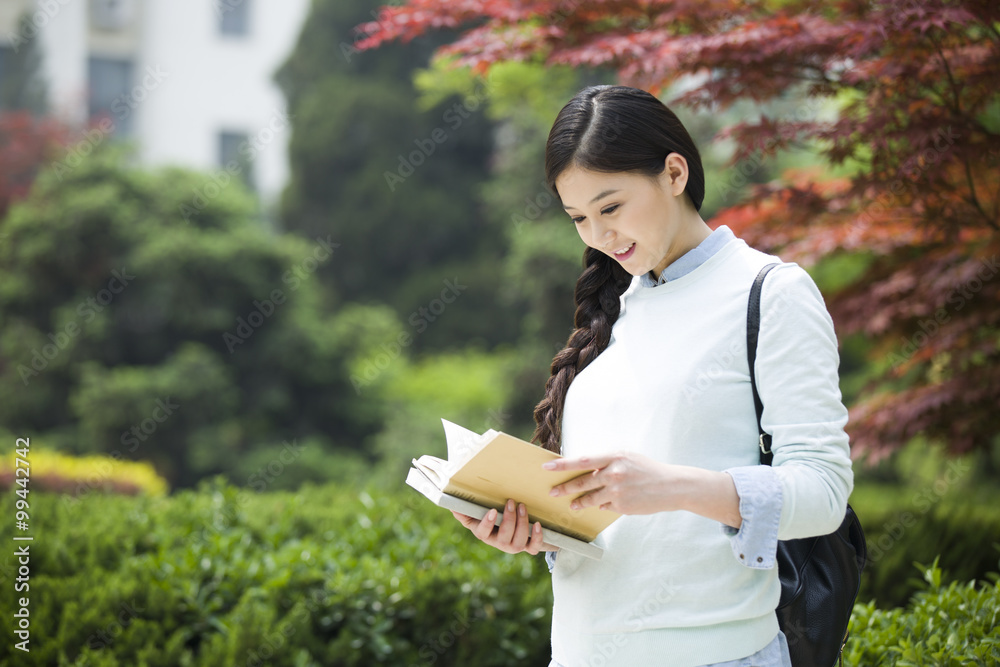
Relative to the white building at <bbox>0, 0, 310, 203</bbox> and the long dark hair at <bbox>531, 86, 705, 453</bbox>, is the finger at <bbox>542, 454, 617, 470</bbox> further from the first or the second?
the white building at <bbox>0, 0, 310, 203</bbox>

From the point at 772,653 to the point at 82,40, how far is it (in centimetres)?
1688

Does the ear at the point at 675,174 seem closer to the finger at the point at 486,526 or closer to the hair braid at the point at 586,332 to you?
the hair braid at the point at 586,332

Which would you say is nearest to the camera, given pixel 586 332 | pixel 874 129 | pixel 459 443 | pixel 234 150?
pixel 459 443

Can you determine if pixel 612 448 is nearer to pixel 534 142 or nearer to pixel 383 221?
pixel 534 142

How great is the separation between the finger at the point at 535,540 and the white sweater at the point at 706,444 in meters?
0.05

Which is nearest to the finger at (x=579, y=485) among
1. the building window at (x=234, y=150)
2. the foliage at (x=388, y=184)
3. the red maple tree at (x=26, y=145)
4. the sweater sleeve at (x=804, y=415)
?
the sweater sleeve at (x=804, y=415)

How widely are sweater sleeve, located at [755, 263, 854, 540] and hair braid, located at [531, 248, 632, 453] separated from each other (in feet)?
1.23

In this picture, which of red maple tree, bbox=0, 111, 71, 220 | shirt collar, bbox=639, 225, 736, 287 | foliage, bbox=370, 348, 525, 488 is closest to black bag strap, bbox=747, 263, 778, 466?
shirt collar, bbox=639, 225, 736, 287

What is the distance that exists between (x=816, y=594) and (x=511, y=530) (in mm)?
459

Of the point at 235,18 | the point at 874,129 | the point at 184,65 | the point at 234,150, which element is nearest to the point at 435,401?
the point at 874,129

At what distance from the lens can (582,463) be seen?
1007mm

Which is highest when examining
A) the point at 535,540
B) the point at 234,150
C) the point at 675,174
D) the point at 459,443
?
the point at 675,174

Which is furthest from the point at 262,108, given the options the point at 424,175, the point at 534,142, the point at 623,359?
the point at 623,359

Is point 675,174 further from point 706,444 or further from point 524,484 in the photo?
point 524,484
